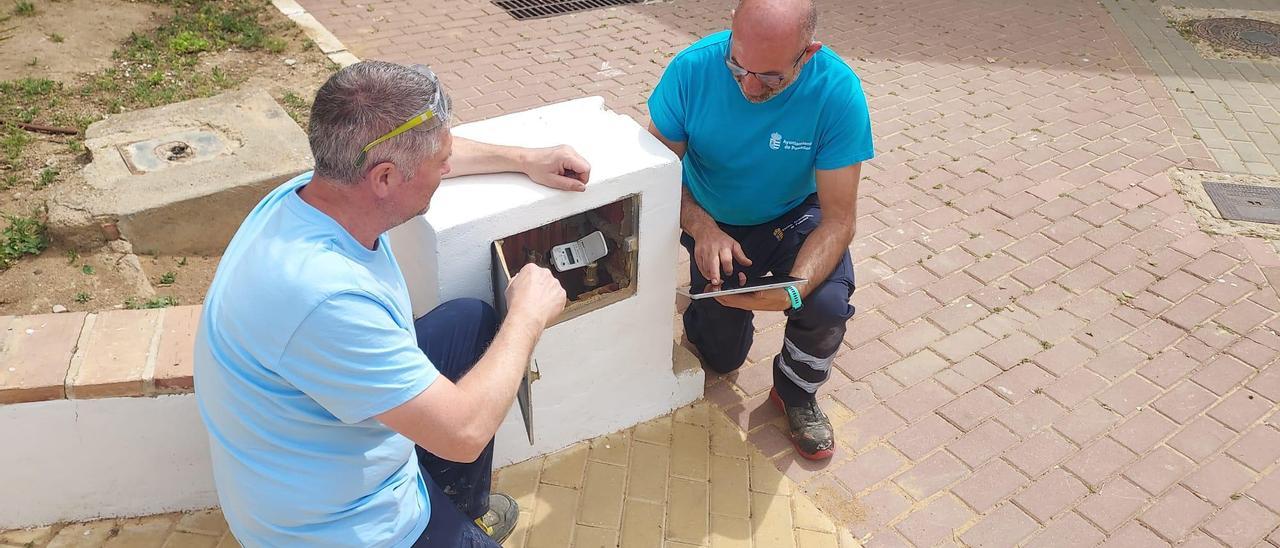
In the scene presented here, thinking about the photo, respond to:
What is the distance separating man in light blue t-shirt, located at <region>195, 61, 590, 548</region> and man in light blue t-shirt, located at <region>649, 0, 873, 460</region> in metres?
1.15

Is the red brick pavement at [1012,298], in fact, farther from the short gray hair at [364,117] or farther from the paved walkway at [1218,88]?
the short gray hair at [364,117]

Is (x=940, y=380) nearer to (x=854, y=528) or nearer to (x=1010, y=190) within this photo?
(x=854, y=528)

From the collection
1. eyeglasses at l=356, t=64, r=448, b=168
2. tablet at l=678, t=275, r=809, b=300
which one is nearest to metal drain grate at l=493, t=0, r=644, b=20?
tablet at l=678, t=275, r=809, b=300

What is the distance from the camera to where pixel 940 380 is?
3572 mm

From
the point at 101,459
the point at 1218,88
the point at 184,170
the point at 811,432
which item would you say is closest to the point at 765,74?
the point at 811,432

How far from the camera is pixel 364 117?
1.72 meters

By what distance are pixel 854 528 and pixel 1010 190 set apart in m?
2.67

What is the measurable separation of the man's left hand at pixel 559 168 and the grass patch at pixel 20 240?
2299 mm

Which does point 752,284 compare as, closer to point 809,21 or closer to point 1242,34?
point 809,21

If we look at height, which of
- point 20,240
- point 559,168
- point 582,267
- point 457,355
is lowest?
point 20,240

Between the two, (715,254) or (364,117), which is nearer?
→ (364,117)

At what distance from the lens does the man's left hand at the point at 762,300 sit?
9.28ft

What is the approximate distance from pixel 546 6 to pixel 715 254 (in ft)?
15.9

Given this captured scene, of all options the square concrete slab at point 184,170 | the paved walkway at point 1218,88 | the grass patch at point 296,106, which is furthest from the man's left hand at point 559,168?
the paved walkway at point 1218,88
